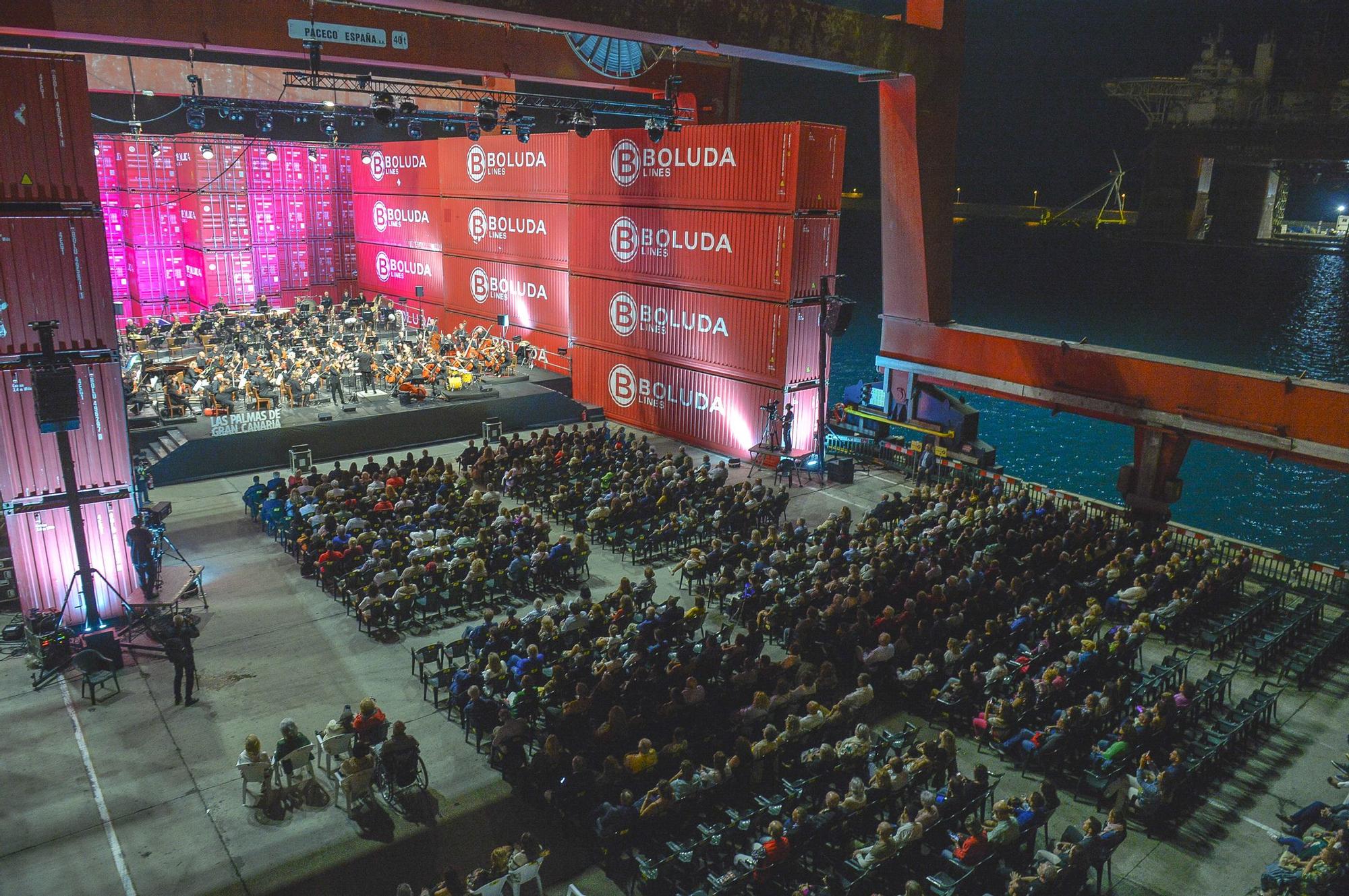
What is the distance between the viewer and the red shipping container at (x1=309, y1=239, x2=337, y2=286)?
47.3 meters

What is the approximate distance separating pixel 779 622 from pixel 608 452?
949cm

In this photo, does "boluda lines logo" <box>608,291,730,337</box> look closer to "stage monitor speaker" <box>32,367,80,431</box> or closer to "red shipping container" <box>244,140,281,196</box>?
"stage monitor speaker" <box>32,367,80,431</box>

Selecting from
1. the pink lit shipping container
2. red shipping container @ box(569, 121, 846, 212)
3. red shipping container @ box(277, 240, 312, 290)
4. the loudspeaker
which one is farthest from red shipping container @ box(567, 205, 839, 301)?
the pink lit shipping container

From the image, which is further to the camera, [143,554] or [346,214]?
[346,214]

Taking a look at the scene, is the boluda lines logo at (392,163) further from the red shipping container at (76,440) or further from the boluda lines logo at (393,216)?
the red shipping container at (76,440)

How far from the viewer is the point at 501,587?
55.7ft

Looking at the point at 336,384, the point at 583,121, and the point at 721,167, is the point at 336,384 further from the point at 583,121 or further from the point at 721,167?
the point at 721,167

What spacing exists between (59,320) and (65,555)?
4181mm

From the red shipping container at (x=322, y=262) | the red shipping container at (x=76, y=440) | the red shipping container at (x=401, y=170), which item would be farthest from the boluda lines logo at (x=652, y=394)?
the red shipping container at (x=322, y=262)

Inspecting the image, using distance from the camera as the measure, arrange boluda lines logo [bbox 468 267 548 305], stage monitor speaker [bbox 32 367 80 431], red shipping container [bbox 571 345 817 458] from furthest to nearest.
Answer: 1. boluda lines logo [bbox 468 267 548 305]
2. red shipping container [bbox 571 345 817 458]
3. stage monitor speaker [bbox 32 367 80 431]

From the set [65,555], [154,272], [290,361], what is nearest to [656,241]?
[290,361]

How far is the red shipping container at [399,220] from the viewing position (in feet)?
137

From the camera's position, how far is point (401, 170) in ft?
141

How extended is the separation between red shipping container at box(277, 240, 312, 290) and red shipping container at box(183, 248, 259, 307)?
9.55 feet
